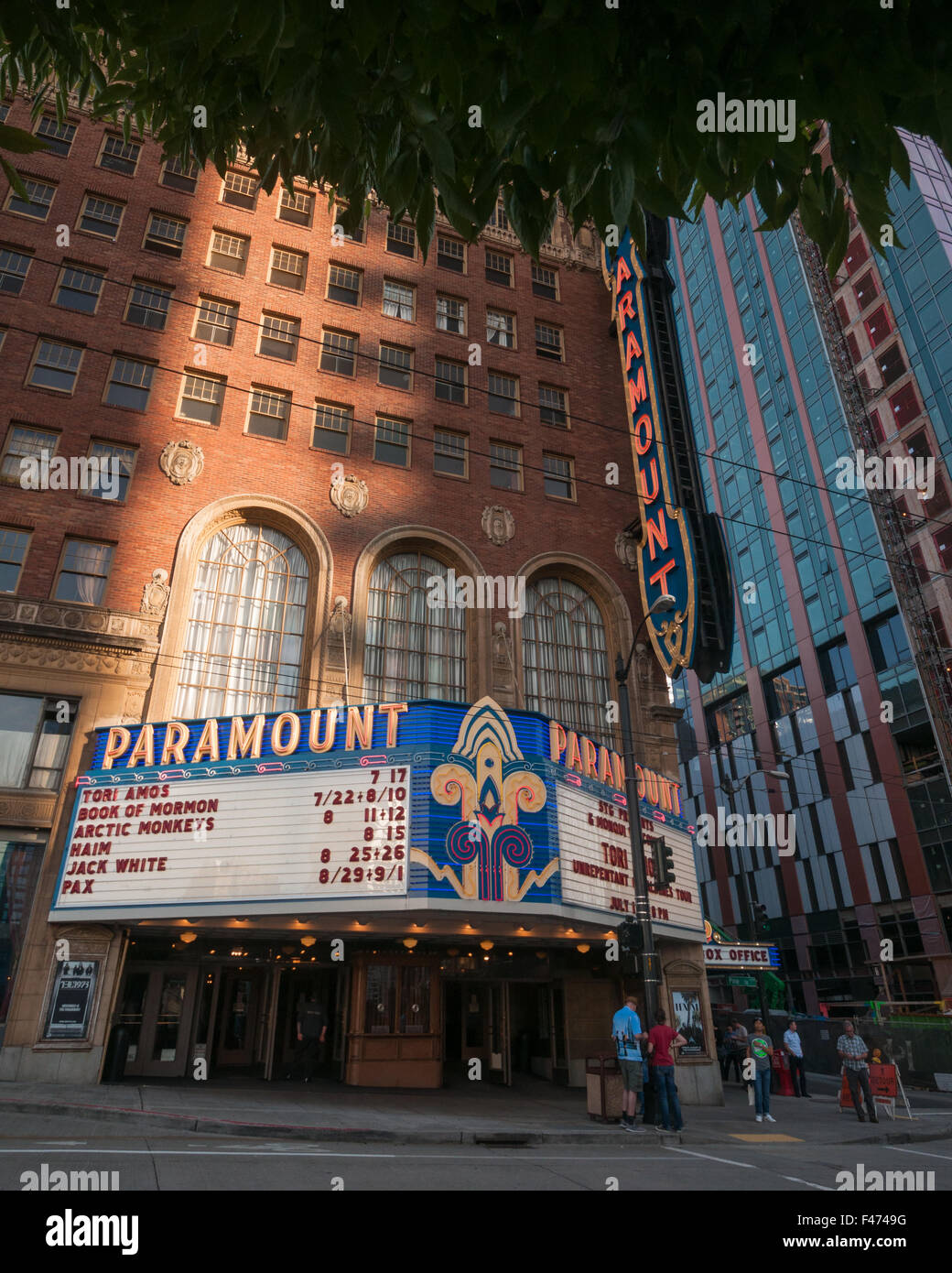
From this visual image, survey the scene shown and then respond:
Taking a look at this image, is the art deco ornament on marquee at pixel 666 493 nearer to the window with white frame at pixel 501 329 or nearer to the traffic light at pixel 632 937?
the window with white frame at pixel 501 329

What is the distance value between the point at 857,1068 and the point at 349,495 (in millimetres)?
19632

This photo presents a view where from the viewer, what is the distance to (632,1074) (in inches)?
599

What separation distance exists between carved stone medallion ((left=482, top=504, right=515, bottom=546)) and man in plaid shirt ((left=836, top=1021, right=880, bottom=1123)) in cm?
1610

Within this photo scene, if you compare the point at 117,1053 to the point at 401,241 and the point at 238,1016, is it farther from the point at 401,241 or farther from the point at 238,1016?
the point at 401,241

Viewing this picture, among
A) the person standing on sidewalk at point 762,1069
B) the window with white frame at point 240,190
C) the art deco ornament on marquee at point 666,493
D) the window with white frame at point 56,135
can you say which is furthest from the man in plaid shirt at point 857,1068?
the window with white frame at point 56,135

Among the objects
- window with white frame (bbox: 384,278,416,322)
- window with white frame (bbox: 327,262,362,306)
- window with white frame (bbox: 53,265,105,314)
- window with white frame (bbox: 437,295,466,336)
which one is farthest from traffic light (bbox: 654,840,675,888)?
window with white frame (bbox: 53,265,105,314)

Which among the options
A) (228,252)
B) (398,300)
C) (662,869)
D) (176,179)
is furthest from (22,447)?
(662,869)

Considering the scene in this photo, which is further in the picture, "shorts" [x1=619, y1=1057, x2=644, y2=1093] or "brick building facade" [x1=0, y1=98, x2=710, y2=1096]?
"brick building facade" [x1=0, y1=98, x2=710, y2=1096]

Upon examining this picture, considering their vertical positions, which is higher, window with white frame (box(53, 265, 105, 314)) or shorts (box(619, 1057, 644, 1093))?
window with white frame (box(53, 265, 105, 314))

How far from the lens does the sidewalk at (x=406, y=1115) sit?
12969 mm

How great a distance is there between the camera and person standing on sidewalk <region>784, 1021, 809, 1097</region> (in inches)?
920

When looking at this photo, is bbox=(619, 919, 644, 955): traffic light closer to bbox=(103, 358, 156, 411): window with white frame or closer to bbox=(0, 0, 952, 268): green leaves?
bbox=(0, 0, 952, 268): green leaves
